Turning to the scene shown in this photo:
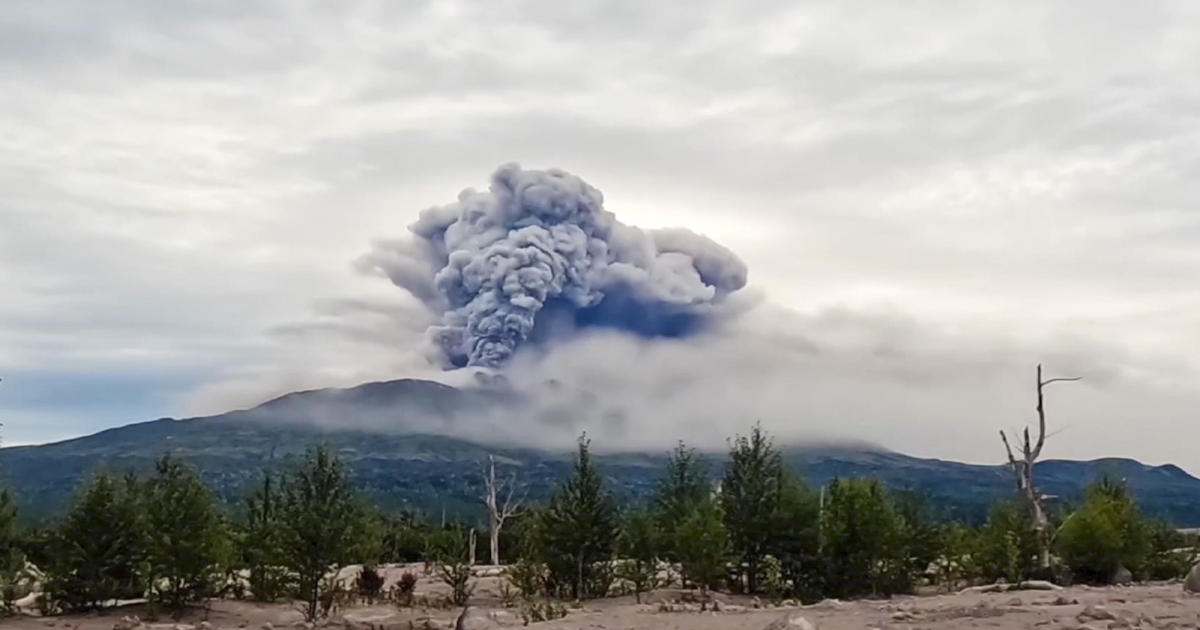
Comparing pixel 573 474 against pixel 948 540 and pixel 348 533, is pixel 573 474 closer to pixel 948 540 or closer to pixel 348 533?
pixel 348 533

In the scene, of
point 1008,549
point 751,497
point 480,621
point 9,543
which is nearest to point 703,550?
point 751,497

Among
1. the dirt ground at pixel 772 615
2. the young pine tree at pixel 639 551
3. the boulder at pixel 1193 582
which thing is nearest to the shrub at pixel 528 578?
the dirt ground at pixel 772 615

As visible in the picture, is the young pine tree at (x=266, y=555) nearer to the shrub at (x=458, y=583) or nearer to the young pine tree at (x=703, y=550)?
the shrub at (x=458, y=583)

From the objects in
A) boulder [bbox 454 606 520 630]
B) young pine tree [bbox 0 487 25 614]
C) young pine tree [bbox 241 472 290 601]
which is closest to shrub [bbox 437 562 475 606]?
young pine tree [bbox 241 472 290 601]

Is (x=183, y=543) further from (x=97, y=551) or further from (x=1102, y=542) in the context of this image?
(x=1102, y=542)

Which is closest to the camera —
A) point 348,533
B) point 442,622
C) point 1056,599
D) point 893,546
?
point 1056,599

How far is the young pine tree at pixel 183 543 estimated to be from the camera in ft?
105

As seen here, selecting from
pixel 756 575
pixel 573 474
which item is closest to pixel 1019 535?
pixel 756 575

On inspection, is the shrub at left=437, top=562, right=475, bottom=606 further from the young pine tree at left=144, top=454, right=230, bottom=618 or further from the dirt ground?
the young pine tree at left=144, top=454, right=230, bottom=618

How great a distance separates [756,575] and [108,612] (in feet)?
59.9

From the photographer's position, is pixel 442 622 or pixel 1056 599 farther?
pixel 442 622

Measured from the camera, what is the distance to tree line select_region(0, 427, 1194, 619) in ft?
105

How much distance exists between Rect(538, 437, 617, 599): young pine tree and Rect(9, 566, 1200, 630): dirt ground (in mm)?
1794

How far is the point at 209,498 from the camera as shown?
33.7m
